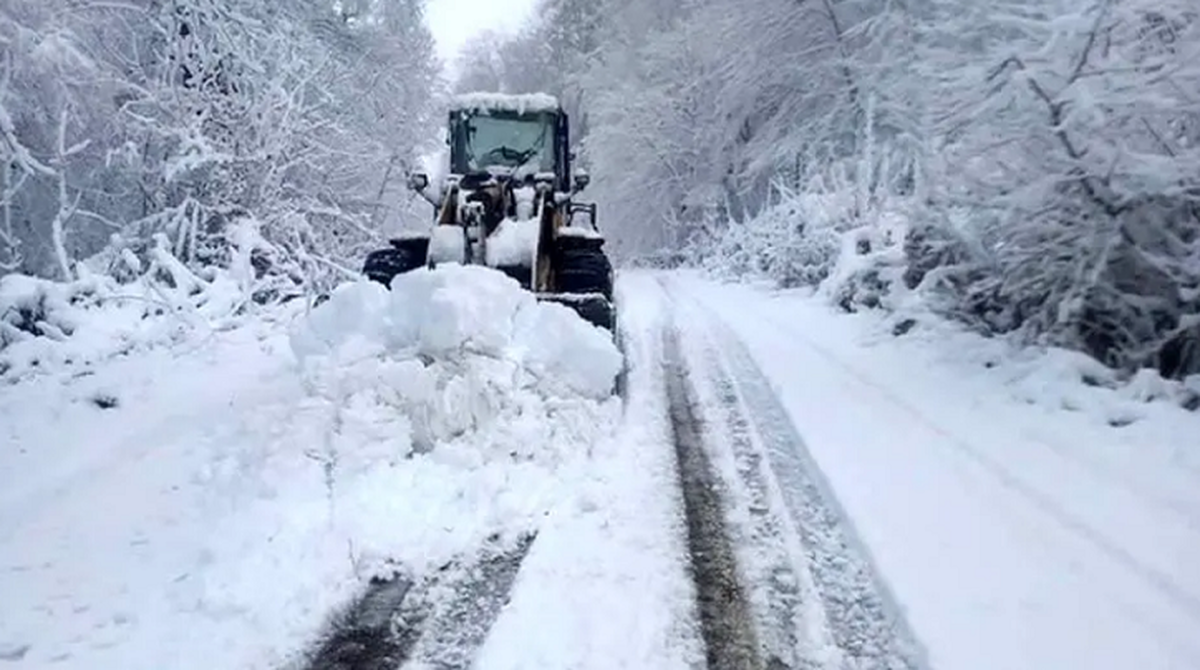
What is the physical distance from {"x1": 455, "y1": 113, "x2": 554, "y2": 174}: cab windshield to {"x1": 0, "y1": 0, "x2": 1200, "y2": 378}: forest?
232 cm

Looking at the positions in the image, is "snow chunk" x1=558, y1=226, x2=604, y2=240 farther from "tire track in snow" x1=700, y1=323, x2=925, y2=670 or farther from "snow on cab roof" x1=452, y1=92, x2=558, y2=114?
"tire track in snow" x1=700, y1=323, x2=925, y2=670

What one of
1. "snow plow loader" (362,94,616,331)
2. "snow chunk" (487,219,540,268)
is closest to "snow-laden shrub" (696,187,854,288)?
"snow plow loader" (362,94,616,331)

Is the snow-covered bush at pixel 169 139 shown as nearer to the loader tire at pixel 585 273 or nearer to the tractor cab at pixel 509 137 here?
the tractor cab at pixel 509 137

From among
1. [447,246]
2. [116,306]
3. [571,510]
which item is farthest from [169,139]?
[571,510]

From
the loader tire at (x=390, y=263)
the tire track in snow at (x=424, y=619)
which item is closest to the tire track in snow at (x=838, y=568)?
the tire track in snow at (x=424, y=619)

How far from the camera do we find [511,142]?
11484mm

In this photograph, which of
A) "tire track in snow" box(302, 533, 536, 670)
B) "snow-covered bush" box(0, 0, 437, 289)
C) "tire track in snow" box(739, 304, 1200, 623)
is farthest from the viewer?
"snow-covered bush" box(0, 0, 437, 289)

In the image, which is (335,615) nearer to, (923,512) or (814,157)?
(923,512)

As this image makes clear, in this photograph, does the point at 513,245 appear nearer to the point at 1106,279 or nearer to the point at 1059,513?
the point at 1106,279

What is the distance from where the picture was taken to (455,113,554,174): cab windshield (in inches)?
448

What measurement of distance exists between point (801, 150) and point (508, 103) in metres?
→ 13.9

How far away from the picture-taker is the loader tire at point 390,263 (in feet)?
31.5

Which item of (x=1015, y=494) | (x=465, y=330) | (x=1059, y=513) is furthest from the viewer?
(x=465, y=330)

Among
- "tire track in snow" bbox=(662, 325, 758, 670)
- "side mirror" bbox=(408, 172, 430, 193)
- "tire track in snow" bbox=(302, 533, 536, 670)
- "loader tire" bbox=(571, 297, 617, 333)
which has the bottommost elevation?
"tire track in snow" bbox=(302, 533, 536, 670)
